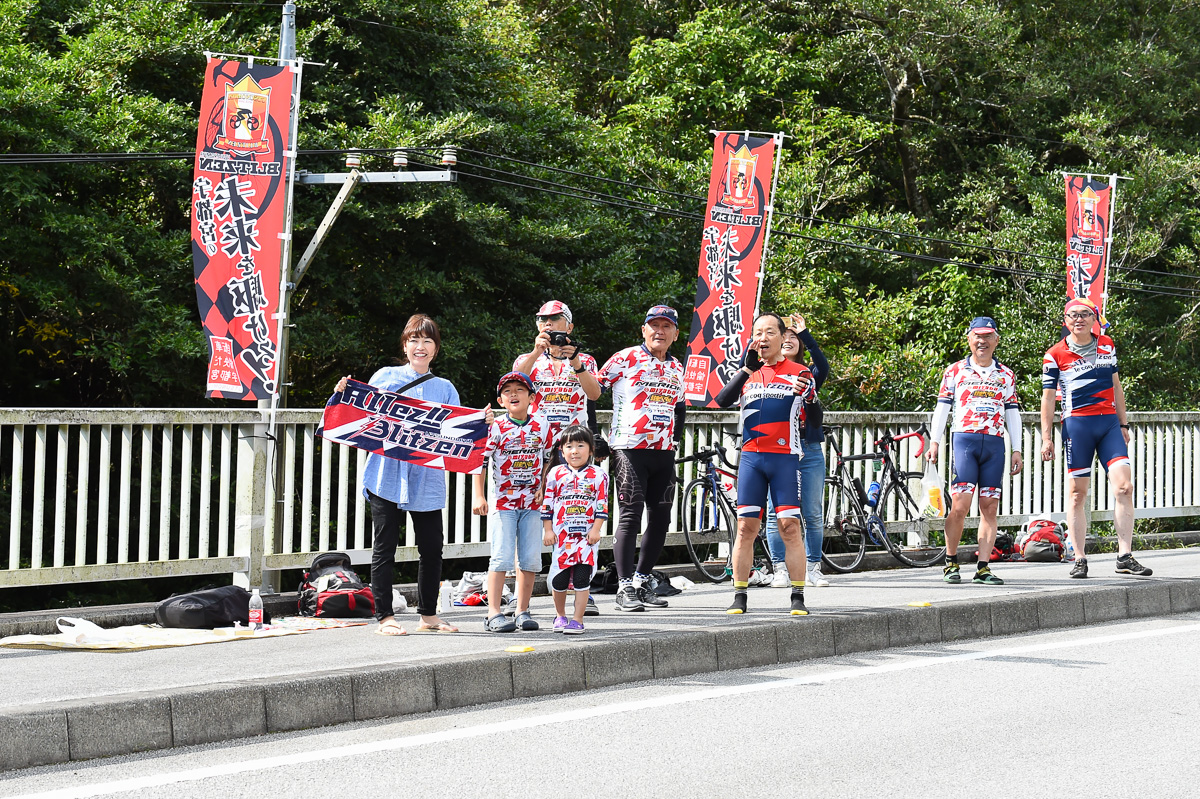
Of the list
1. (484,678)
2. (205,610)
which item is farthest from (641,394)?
(205,610)

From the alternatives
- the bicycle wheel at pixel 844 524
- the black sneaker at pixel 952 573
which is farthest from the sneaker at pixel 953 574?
the bicycle wheel at pixel 844 524

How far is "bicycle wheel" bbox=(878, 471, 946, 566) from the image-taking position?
38.3 ft

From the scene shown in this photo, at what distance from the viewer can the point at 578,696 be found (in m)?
6.02

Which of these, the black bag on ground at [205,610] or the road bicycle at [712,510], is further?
the road bicycle at [712,510]

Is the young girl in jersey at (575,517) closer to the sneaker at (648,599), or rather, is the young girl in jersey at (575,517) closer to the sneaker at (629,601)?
the sneaker at (629,601)

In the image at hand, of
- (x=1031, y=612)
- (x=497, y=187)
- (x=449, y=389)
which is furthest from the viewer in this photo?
(x=497, y=187)

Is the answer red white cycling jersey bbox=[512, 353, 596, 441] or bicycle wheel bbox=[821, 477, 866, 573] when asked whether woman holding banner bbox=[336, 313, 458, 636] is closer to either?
red white cycling jersey bbox=[512, 353, 596, 441]

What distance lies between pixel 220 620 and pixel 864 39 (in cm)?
1875

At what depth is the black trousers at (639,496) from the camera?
795cm

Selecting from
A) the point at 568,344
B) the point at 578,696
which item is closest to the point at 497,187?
the point at 568,344

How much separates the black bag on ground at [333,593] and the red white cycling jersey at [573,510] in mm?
1741

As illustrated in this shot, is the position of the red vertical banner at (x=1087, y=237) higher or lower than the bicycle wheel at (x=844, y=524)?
higher

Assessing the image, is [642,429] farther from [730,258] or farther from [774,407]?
[730,258]

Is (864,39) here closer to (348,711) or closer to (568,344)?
(568,344)
